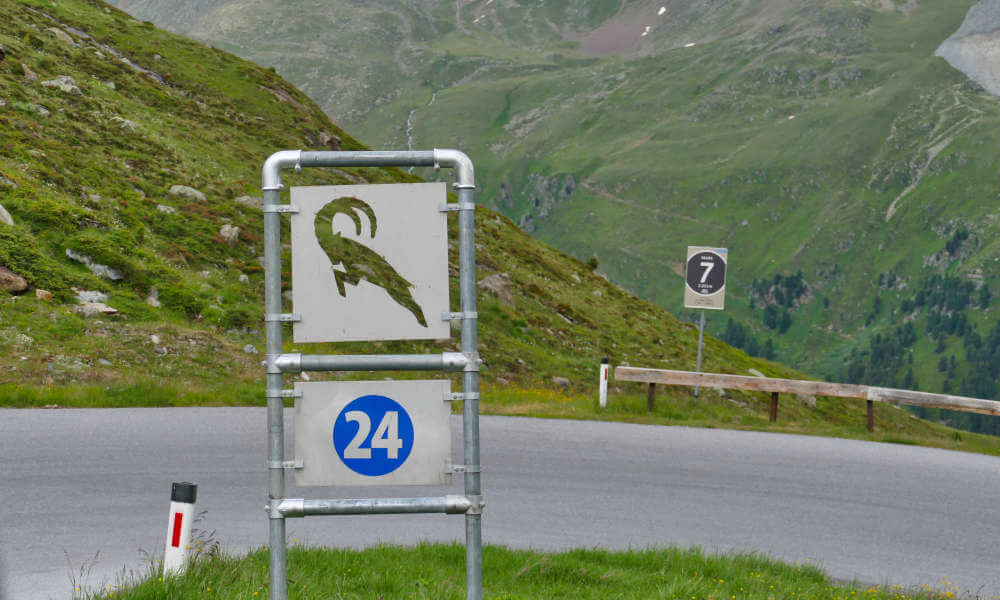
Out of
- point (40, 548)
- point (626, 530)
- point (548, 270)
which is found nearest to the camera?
point (40, 548)

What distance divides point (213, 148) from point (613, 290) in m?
23.5

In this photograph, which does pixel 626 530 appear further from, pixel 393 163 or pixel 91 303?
pixel 91 303

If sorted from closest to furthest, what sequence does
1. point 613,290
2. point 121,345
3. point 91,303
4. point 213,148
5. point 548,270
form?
point 121,345 < point 91,303 < point 213,148 < point 548,270 < point 613,290

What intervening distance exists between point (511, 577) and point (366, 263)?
3746mm

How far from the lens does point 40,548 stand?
7699mm

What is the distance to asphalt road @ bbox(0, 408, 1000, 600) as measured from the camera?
8.49 meters

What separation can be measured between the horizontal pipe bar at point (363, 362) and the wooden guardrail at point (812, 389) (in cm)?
1401

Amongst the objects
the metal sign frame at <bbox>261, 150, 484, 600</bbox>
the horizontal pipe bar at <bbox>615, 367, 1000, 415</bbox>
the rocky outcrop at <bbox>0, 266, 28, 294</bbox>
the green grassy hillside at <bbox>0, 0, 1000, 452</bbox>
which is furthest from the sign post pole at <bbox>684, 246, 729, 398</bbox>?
the metal sign frame at <bbox>261, 150, 484, 600</bbox>

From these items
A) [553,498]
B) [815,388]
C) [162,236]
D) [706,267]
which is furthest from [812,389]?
[162,236]

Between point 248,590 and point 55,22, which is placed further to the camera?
point 55,22

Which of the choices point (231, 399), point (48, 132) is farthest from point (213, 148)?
point (231, 399)

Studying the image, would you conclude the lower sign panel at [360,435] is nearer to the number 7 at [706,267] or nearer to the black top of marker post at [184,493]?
the black top of marker post at [184,493]

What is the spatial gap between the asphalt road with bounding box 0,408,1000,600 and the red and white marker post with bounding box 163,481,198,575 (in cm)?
116

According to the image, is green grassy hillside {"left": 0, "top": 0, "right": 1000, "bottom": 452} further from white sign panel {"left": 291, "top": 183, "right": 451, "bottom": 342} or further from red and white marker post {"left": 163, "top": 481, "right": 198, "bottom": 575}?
white sign panel {"left": 291, "top": 183, "right": 451, "bottom": 342}
